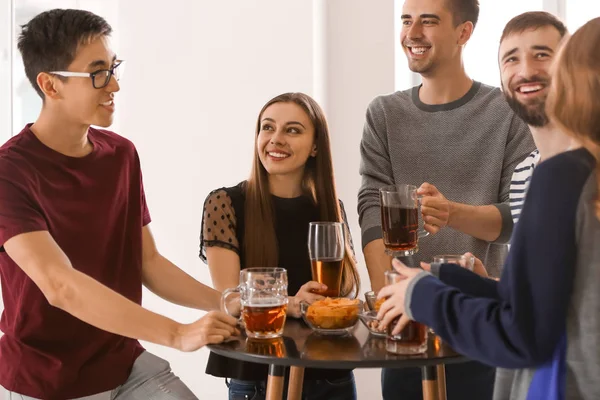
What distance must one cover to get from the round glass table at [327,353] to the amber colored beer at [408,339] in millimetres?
21

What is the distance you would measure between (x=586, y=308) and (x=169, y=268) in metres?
1.53

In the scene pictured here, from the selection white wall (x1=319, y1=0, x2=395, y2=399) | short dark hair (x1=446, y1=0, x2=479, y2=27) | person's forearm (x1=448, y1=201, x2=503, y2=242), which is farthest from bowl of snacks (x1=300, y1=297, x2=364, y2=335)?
white wall (x1=319, y1=0, x2=395, y2=399)

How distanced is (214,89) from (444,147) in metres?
1.65

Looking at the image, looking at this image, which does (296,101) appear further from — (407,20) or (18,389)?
(18,389)

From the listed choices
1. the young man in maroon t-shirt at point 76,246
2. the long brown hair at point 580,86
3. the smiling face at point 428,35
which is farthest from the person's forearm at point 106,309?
the smiling face at point 428,35

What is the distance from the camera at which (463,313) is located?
4.66 feet

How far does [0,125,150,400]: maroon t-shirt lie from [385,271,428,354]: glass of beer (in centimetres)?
92

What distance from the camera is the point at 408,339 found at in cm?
174

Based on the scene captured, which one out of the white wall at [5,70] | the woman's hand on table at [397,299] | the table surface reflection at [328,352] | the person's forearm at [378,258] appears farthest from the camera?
the white wall at [5,70]

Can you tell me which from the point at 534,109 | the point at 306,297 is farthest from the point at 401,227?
the point at 534,109

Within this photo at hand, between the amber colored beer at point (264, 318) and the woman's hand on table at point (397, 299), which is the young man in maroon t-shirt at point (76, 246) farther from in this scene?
the woman's hand on table at point (397, 299)

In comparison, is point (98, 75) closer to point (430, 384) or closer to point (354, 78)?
point (430, 384)

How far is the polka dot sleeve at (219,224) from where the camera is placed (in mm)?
2518

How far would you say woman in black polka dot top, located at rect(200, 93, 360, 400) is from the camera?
2.49m
